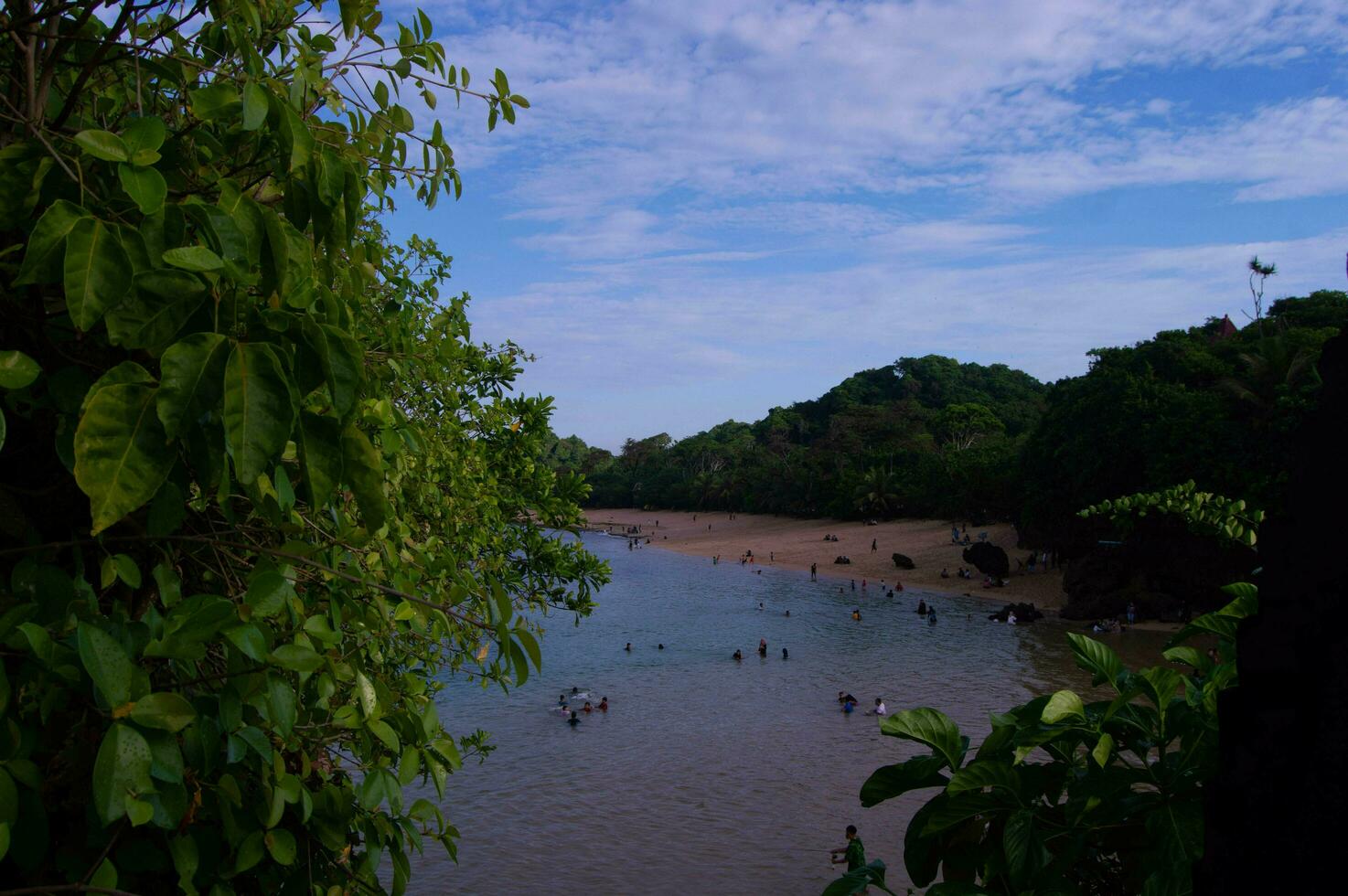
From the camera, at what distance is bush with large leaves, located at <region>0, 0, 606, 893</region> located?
1609 millimetres

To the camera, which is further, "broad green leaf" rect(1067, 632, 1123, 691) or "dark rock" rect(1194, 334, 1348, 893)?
"broad green leaf" rect(1067, 632, 1123, 691)

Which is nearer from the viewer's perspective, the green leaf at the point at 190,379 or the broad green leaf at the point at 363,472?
the green leaf at the point at 190,379

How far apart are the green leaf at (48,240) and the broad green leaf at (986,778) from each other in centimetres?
239

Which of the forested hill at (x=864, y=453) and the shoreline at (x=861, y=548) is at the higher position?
the forested hill at (x=864, y=453)

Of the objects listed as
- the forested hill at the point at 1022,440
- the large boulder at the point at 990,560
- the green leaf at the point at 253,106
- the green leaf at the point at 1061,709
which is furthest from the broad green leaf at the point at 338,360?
the large boulder at the point at 990,560

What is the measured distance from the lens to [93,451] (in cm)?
151

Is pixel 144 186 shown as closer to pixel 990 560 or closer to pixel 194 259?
pixel 194 259

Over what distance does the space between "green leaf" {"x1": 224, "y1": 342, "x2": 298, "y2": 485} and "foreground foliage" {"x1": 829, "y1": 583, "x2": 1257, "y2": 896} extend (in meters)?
1.77

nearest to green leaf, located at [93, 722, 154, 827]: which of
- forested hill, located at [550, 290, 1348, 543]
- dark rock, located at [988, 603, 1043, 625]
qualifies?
forested hill, located at [550, 290, 1348, 543]

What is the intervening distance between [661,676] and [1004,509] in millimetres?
30553

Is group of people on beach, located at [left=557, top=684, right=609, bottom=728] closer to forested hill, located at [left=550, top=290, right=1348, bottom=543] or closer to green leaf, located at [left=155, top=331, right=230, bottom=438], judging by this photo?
forested hill, located at [left=550, top=290, right=1348, bottom=543]

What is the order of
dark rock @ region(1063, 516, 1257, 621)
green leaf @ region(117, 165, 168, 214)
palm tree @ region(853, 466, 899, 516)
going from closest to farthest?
green leaf @ region(117, 165, 168, 214)
dark rock @ region(1063, 516, 1257, 621)
palm tree @ region(853, 466, 899, 516)

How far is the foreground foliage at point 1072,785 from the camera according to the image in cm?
238

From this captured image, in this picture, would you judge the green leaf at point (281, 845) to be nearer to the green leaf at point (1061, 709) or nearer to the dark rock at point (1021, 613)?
the green leaf at point (1061, 709)
